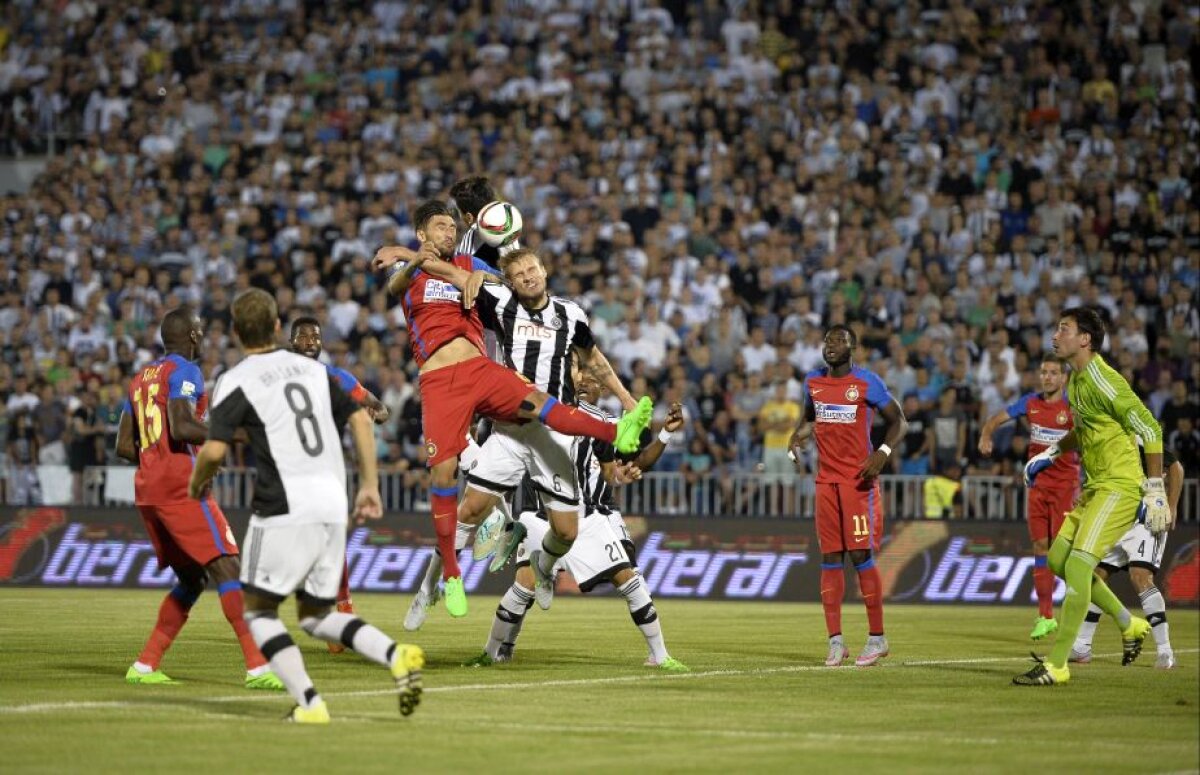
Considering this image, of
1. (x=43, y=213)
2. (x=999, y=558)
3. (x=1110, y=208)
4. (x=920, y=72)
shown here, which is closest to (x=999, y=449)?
(x=999, y=558)

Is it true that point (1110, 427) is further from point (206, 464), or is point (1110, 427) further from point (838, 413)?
point (206, 464)

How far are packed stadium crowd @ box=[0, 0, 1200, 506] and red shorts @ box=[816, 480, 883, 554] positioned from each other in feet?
31.5

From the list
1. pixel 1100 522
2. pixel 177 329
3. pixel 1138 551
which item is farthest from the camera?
pixel 1138 551

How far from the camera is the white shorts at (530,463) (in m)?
14.2

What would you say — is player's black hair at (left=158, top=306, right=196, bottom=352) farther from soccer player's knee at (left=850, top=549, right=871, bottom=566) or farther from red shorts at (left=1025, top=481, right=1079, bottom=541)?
red shorts at (left=1025, top=481, right=1079, bottom=541)

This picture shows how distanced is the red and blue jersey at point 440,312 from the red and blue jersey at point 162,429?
7.86 ft

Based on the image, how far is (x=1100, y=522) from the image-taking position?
1306 cm

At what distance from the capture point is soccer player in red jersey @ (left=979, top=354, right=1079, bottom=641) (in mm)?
18766

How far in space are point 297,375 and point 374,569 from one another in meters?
15.8

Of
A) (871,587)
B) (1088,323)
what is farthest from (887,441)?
(1088,323)

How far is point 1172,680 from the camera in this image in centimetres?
1355

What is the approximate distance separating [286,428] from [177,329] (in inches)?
113

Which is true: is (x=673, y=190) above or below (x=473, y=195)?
below

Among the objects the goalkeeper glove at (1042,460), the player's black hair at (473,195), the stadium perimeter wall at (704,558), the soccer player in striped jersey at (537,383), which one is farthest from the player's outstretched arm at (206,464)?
the stadium perimeter wall at (704,558)
